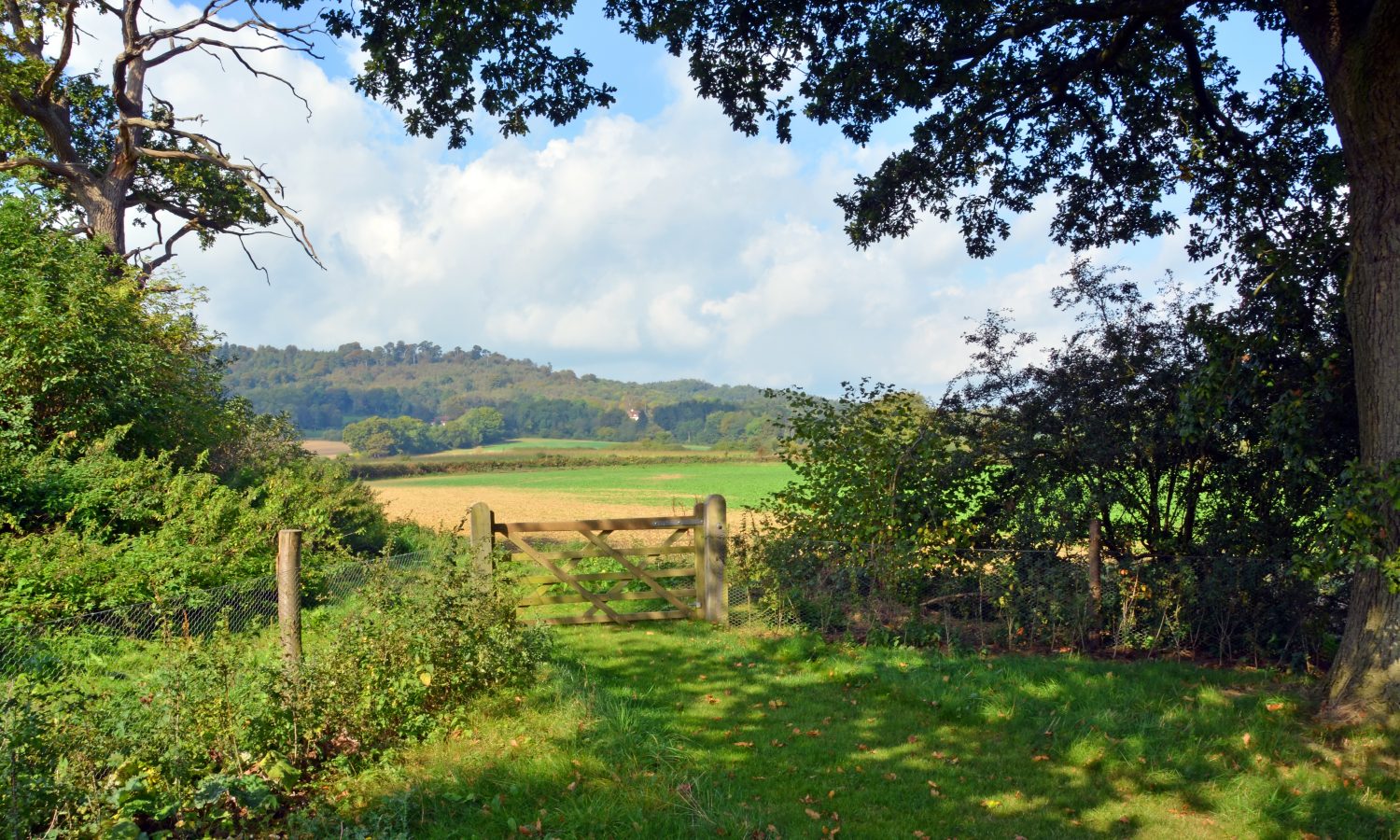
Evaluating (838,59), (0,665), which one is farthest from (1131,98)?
(0,665)

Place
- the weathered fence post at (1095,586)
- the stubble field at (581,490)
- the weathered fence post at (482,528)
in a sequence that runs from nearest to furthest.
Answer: the weathered fence post at (1095,586)
the weathered fence post at (482,528)
the stubble field at (581,490)

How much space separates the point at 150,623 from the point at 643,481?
4996 cm

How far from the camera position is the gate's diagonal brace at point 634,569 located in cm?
1037

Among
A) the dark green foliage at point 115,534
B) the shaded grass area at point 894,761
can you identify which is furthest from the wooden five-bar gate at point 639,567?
the dark green foliage at point 115,534

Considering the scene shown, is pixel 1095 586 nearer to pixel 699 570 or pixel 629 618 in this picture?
pixel 699 570

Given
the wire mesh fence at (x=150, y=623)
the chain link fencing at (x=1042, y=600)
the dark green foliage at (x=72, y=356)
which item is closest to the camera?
the wire mesh fence at (x=150, y=623)

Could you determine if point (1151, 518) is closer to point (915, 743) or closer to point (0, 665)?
point (915, 743)

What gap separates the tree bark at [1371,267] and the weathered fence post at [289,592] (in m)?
8.02

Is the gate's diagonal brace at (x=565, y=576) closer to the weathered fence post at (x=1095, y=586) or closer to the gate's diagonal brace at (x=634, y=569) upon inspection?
the gate's diagonal brace at (x=634, y=569)

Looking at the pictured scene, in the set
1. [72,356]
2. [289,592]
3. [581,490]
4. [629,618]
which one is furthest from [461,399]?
[289,592]

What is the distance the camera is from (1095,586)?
29.6ft

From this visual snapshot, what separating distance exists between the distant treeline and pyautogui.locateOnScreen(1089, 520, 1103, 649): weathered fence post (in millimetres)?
63313

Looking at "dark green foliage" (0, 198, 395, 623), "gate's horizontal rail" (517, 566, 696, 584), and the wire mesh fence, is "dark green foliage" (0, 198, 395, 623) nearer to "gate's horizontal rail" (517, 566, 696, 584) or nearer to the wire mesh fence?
the wire mesh fence

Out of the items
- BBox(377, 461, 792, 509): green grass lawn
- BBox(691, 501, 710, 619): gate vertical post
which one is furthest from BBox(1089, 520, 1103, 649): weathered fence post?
BBox(377, 461, 792, 509): green grass lawn
